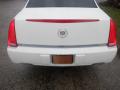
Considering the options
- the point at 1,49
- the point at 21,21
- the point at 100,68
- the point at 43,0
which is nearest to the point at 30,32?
the point at 21,21

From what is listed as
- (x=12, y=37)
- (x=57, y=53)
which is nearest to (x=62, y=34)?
(x=57, y=53)

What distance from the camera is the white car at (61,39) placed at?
14.2ft

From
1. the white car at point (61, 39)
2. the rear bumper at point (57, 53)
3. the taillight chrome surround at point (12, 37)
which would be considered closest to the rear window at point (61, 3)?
the white car at point (61, 39)

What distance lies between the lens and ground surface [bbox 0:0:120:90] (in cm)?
467

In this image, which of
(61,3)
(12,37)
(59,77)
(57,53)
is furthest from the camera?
(61,3)

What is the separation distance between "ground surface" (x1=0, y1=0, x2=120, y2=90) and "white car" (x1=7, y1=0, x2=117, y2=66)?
49cm

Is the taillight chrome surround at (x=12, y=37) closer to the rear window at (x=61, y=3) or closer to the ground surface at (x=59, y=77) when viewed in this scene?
the ground surface at (x=59, y=77)

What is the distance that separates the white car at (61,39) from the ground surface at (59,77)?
0.49 meters

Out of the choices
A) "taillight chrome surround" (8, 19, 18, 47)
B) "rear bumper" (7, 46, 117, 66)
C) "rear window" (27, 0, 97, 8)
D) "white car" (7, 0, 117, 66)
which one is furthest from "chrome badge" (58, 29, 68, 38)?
"rear window" (27, 0, 97, 8)

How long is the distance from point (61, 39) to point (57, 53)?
0.24 m

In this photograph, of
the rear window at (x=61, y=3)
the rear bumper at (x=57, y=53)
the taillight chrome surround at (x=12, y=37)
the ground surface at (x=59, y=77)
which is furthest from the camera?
the rear window at (x=61, y=3)

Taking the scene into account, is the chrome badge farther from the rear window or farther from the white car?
the rear window

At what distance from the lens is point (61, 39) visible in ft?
14.3

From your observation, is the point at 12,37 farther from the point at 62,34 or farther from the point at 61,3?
the point at 61,3
